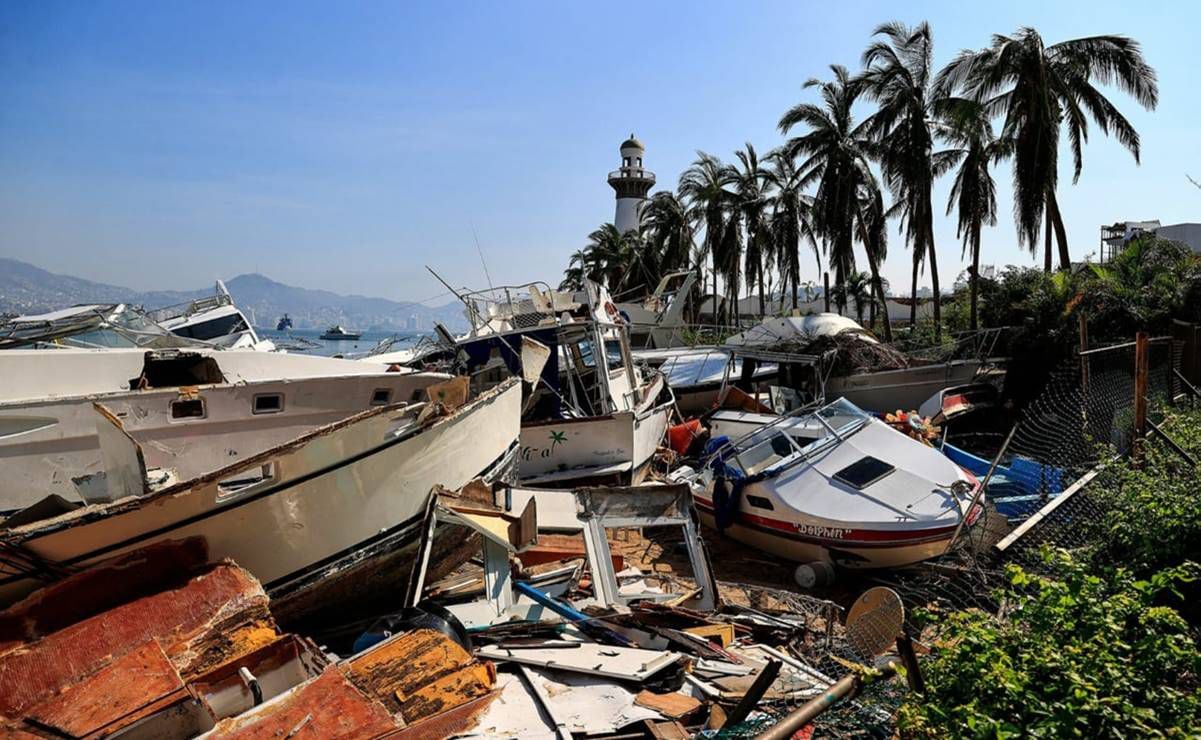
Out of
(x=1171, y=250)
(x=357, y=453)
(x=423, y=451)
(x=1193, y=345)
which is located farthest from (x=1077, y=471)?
(x=1171, y=250)

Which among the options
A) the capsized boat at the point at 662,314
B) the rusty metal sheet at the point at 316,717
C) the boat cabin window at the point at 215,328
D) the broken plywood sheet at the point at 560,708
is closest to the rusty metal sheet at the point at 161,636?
the rusty metal sheet at the point at 316,717

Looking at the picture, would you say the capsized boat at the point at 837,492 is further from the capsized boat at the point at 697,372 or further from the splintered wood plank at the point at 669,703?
the capsized boat at the point at 697,372

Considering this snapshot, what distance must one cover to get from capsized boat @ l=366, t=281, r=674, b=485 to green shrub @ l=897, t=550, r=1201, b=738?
270 inches

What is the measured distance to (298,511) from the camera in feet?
16.7

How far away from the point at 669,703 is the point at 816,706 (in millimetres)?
1940

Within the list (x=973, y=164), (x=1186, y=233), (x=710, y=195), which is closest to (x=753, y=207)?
(x=710, y=195)

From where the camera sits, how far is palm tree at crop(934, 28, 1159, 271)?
18.8m

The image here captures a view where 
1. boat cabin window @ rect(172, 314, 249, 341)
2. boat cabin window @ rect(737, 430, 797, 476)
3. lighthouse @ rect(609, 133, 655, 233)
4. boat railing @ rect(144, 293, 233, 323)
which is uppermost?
lighthouse @ rect(609, 133, 655, 233)

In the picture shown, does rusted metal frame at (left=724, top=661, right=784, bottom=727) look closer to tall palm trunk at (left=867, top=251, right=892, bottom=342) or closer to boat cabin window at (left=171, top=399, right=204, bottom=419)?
boat cabin window at (left=171, top=399, right=204, bottom=419)

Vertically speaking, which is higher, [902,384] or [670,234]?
[670,234]

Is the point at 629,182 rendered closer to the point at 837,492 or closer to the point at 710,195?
→ the point at 710,195

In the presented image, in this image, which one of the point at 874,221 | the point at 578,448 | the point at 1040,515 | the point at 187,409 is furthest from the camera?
the point at 874,221

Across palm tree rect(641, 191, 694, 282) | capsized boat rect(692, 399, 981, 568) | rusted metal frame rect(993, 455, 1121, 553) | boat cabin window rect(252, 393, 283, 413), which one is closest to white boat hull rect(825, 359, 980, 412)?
capsized boat rect(692, 399, 981, 568)

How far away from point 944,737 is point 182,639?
14.2ft
